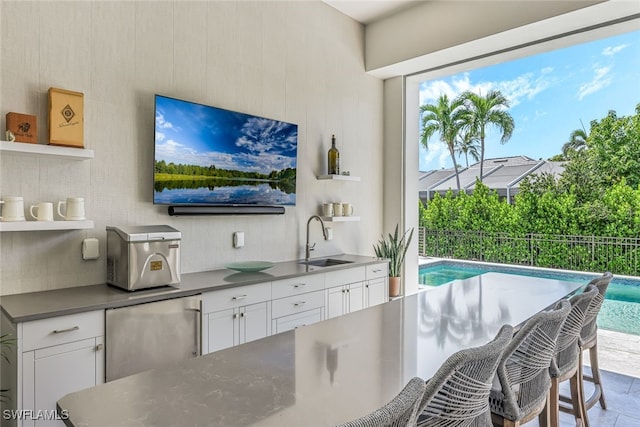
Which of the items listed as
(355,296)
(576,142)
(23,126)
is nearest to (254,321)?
(355,296)

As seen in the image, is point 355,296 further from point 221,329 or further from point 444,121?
point 444,121

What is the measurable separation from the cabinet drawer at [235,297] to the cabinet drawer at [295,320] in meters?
0.23

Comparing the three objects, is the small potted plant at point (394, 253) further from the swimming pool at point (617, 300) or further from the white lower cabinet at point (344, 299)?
the swimming pool at point (617, 300)

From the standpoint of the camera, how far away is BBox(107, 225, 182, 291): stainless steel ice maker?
7.25 feet

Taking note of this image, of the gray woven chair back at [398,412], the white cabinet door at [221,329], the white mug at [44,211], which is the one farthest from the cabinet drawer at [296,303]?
the gray woven chair back at [398,412]

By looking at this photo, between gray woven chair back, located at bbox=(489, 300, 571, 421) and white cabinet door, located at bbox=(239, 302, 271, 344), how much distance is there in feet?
5.22

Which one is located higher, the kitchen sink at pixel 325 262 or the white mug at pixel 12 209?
the white mug at pixel 12 209

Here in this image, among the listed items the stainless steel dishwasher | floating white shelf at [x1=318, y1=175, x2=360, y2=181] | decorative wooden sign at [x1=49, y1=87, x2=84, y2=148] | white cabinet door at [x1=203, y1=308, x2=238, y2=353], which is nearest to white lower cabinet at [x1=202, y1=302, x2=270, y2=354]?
white cabinet door at [x1=203, y1=308, x2=238, y2=353]

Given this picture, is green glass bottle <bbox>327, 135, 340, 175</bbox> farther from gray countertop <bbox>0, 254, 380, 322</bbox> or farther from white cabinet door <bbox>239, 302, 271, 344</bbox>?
white cabinet door <bbox>239, 302, 271, 344</bbox>

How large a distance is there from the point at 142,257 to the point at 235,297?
2.09 ft

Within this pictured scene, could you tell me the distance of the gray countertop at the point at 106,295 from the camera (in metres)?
1.80

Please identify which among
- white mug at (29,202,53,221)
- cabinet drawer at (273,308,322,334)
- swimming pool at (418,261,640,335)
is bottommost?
swimming pool at (418,261,640,335)

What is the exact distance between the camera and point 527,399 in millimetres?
1556

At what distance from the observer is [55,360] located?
5.89 feet
